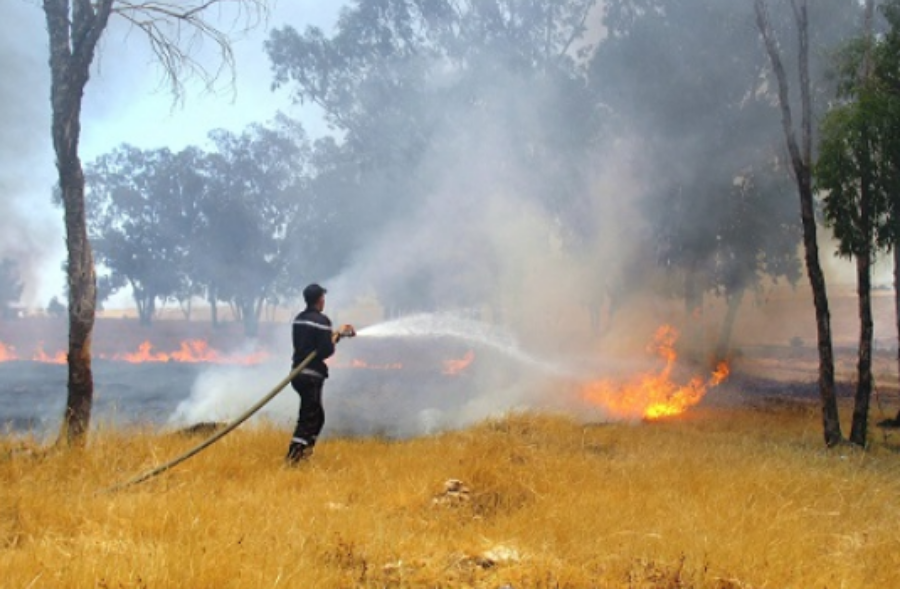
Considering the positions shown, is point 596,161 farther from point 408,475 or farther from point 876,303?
point 876,303

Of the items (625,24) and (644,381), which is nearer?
(644,381)

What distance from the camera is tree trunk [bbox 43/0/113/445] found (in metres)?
7.12

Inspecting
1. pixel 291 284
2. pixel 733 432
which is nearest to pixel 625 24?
pixel 733 432

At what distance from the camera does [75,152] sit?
7293 mm

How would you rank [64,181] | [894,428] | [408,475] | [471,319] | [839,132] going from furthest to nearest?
[471,319] < [894,428] < [839,132] < [64,181] < [408,475]

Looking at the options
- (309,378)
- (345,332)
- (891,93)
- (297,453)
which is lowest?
(297,453)

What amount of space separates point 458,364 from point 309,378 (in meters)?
18.7

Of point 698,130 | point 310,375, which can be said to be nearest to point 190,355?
point 698,130

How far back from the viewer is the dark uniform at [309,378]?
6.96m

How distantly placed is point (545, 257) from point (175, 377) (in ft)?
49.6

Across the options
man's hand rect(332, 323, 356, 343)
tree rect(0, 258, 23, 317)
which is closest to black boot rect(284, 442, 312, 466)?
man's hand rect(332, 323, 356, 343)

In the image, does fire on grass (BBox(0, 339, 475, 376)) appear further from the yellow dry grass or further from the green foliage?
the yellow dry grass

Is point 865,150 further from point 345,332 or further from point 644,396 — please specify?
point 345,332

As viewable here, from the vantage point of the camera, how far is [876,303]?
50219 mm
